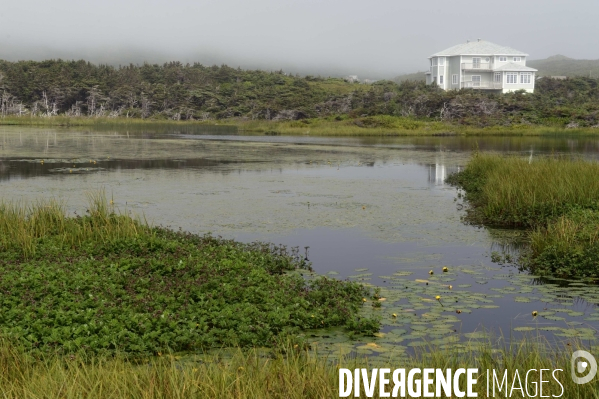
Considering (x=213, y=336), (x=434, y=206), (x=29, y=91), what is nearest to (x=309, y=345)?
(x=213, y=336)

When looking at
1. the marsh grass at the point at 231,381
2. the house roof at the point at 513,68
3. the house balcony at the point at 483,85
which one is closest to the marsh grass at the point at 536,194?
the marsh grass at the point at 231,381

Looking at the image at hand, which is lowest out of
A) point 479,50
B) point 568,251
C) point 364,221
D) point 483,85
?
point 364,221

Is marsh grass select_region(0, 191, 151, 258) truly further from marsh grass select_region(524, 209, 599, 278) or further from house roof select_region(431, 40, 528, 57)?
house roof select_region(431, 40, 528, 57)

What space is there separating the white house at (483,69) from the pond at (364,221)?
185ft

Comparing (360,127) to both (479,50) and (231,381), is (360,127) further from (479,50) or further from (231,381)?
(231,381)

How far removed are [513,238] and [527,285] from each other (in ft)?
13.0

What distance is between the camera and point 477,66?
8956 centimetres

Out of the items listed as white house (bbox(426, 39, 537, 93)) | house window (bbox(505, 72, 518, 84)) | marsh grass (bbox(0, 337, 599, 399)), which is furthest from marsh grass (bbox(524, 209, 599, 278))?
house window (bbox(505, 72, 518, 84))

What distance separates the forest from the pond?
39550mm

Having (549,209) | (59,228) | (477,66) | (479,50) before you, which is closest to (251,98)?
(477,66)

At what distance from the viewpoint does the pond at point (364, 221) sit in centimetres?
903

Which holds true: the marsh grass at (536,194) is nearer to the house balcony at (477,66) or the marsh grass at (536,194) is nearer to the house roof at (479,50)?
the house balcony at (477,66)

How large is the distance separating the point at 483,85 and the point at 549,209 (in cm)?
7725

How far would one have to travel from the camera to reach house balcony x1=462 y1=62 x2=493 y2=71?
89000 mm
